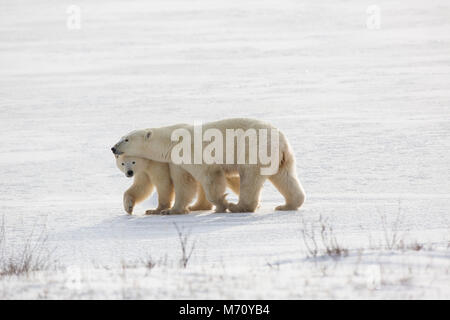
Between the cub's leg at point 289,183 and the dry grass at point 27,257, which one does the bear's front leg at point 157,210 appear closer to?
the cub's leg at point 289,183

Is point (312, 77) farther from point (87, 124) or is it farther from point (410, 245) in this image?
point (410, 245)

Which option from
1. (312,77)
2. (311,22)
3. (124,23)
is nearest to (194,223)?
(312,77)

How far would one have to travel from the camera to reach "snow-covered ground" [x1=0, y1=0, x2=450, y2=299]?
462 centimetres

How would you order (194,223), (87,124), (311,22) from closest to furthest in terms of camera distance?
1. (194,223)
2. (87,124)
3. (311,22)

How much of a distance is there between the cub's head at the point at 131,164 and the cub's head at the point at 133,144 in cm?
7

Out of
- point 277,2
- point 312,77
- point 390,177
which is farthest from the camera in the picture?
point 277,2

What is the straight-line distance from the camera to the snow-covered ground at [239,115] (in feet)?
15.2

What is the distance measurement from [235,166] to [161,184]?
899 millimetres

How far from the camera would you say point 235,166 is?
7.57 metres

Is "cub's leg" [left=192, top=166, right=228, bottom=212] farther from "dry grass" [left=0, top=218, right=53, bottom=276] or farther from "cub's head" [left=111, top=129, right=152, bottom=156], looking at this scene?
"dry grass" [left=0, top=218, right=53, bottom=276]

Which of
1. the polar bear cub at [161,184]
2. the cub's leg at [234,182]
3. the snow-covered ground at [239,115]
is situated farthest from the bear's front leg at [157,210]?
the cub's leg at [234,182]

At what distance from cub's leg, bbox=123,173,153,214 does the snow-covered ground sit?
A: 202 millimetres

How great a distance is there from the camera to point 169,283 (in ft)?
14.1

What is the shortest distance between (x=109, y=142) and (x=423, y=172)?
503 centimetres
